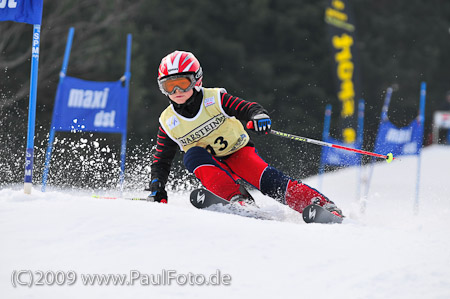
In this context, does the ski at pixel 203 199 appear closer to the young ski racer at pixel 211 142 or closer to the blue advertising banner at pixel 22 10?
the young ski racer at pixel 211 142

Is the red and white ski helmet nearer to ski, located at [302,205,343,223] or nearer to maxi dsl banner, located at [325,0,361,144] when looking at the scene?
ski, located at [302,205,343,223]

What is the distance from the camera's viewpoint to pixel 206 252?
9.68 feet

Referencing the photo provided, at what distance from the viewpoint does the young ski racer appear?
14.9ft

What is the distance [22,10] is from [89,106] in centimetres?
296

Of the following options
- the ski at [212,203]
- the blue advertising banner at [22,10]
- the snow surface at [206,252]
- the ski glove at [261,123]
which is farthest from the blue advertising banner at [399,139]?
the blue advertising banner at [22,10]

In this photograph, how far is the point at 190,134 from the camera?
470cm

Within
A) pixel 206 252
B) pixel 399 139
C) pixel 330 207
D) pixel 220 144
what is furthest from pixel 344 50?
pixel 206 252

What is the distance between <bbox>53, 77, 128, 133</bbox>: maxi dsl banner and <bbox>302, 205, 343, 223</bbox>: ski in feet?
11.0

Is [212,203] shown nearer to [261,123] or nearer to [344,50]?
[261,123]

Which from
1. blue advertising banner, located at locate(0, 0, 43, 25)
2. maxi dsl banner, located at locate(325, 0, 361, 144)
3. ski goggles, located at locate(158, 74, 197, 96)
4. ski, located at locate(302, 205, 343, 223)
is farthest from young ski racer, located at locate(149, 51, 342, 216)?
maxi dsl banner, located at locate(325, 0, 361, 144)

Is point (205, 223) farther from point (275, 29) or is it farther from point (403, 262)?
point (275, 29)

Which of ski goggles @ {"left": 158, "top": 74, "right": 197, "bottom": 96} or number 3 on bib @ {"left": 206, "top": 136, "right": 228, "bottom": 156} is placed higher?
ski goggles @ {"left": 158, "top": 74, "right": 197, "bottom": 96}

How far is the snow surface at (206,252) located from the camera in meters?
2.65

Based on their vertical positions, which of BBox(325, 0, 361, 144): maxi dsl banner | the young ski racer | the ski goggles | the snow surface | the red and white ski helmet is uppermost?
BBox(325, 0, 361, 144): maxi dsl banner
